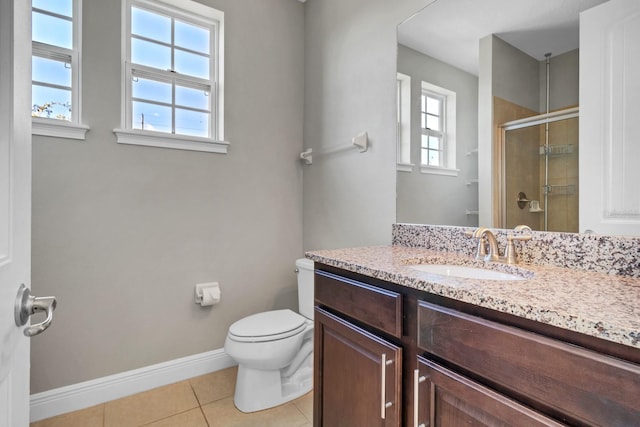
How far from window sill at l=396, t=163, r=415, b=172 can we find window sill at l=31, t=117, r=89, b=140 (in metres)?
1.70

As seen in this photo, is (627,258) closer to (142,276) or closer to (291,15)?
(142,276)

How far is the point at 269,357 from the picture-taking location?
1.66 m

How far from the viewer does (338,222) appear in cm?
209

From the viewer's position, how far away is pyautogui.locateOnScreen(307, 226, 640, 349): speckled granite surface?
0.56 metres

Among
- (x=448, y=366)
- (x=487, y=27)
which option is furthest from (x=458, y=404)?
(x=487, y=27)

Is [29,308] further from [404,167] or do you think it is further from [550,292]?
[404,167]

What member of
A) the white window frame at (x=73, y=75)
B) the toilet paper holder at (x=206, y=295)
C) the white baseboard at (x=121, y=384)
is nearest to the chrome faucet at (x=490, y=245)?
the toilet paper holder at (x=206, y=295)

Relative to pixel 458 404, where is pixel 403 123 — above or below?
above

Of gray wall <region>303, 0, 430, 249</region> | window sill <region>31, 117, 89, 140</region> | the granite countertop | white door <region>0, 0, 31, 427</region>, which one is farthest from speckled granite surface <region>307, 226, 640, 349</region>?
window sill <region>31, 117, 89, 140</region>

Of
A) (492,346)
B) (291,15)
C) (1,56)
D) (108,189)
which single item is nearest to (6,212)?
(1,56)

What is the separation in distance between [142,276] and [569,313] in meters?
2.04

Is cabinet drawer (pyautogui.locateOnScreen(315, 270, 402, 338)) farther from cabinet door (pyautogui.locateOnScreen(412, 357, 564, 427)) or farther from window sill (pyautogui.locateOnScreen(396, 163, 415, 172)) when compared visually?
window sill (pyautogui.locateOnScreen(396, 163, 415, 172))

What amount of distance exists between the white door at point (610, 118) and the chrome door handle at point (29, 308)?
58.0 inches

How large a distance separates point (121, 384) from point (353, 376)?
5.03ft
